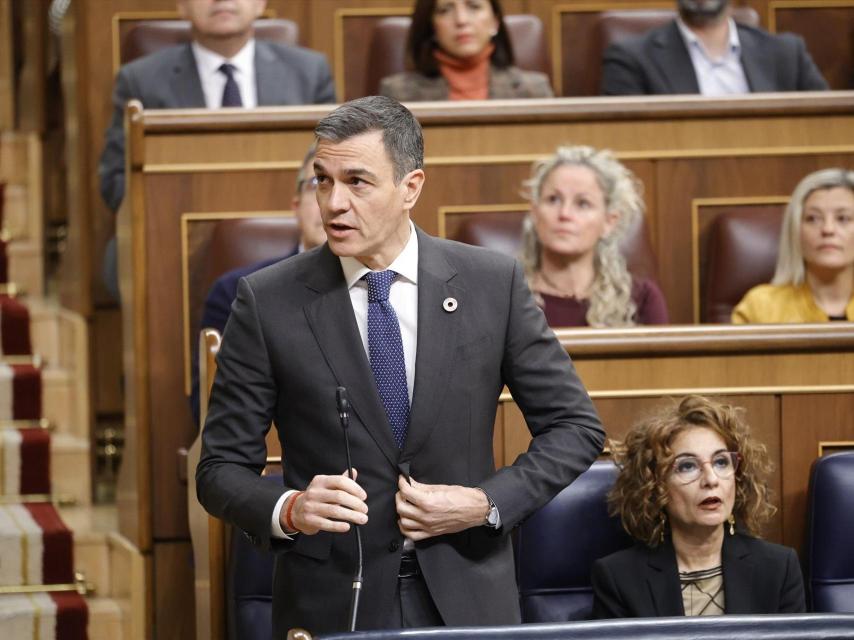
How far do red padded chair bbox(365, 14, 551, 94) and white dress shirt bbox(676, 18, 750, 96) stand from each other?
205 mm

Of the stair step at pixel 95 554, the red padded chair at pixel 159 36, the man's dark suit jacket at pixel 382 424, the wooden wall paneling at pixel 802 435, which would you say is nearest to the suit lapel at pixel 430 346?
the man's dark suit jacket at pixel 382 424

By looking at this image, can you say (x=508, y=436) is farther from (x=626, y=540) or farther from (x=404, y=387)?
(x=404, y=387)

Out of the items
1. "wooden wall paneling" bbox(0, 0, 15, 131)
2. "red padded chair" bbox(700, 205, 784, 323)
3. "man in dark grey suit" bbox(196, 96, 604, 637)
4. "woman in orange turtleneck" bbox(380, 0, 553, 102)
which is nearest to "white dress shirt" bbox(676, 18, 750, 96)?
"woman in orange turtleneck" bbox(380, 0, 553, 102)

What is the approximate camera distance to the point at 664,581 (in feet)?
3.80

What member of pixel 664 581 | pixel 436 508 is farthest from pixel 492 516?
pixel 664 581

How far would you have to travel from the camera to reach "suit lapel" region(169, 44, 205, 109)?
1.82 metres

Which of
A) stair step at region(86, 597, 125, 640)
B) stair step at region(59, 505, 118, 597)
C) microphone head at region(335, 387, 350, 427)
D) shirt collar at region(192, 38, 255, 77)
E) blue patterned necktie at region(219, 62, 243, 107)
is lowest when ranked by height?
stair step at region(86, 597, 125, 640)

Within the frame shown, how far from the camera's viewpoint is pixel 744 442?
1175mm

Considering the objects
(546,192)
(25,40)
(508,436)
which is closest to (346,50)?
(25,40)

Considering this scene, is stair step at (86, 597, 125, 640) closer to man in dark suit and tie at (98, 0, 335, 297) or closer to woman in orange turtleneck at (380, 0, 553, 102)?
man in dark suit and tie at (98, 0, 335, 297)

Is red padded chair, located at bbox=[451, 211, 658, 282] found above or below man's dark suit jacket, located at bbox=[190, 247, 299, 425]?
above

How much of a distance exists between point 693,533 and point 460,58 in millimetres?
905

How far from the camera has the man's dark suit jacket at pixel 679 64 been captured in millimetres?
2000

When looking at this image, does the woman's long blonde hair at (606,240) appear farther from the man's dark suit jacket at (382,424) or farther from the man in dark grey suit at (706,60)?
the man's dark suit jacket at (382,424)
